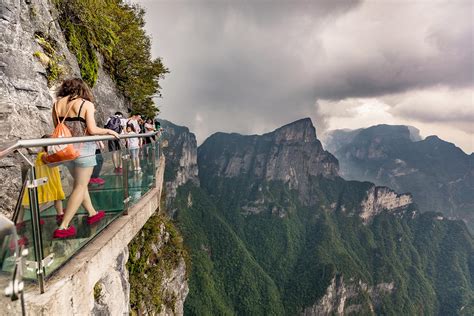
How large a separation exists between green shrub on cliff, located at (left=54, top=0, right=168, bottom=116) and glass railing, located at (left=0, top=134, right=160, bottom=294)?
8.63m

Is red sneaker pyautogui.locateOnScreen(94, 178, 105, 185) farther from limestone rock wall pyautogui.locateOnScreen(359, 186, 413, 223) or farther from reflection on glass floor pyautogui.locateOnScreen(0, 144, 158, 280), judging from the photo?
limestone rock wall pyautogui.locateOnScreen(359, 186, 413, 223)

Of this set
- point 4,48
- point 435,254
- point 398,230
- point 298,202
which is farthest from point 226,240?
point 435,254

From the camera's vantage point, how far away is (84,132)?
4422 millimetres

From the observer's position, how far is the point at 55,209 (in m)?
3.32

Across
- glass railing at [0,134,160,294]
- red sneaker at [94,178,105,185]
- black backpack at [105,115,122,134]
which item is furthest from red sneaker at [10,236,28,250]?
black backpack at [105,115,122,134]

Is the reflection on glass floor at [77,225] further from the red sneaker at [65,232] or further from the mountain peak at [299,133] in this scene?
the mountain peak at [299,133]

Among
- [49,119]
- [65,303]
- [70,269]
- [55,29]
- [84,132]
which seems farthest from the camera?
[55,29]

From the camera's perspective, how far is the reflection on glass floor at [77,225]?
2674mm

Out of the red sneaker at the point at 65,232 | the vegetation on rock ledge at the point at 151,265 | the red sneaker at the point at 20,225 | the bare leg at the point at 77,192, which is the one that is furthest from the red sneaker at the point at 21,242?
the vegetation on rock ledge at the point at 151,265

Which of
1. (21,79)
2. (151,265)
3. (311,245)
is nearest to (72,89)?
(21,79)

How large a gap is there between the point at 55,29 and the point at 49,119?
4149 millimetres

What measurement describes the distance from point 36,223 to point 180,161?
15088cm

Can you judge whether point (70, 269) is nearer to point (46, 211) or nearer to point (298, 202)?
point (46, 211)

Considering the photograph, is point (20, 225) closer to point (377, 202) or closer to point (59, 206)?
point (59, 206)
